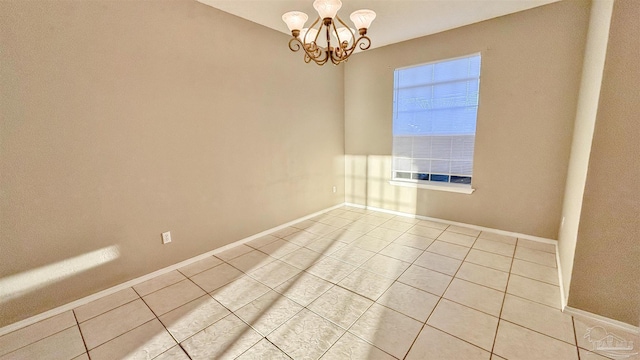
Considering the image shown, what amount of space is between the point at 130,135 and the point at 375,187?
11.2 feet

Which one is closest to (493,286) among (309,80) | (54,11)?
(309,80)

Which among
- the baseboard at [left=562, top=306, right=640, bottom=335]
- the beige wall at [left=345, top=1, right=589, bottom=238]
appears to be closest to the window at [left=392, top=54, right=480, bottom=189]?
the beige wall at [left=345, top=1, right=589, bottom=238]

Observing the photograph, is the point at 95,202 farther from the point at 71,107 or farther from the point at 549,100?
the point at 549,100

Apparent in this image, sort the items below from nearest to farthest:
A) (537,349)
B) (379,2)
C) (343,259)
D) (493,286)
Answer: (537,349) → (493,286) → (379,2) → (343,259)

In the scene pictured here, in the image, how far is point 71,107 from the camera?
186 cm

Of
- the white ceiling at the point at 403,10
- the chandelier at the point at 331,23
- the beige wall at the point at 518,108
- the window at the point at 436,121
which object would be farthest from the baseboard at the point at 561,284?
the white ceiling at the point at 403,10

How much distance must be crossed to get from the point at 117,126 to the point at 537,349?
3396mm

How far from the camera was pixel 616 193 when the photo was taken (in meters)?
1.55

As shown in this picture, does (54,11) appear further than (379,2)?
No

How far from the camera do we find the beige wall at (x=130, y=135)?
1.71 m

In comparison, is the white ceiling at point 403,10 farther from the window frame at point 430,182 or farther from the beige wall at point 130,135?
the window frame at point 430,182

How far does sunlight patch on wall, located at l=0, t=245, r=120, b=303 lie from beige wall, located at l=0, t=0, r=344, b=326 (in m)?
0.02

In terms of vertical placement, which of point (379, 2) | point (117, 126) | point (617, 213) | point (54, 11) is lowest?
point (617, 213)

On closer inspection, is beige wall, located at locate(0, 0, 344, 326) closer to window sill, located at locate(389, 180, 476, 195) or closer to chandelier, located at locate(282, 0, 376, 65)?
chandelier, located at locate(282, 0, 376, 65)
